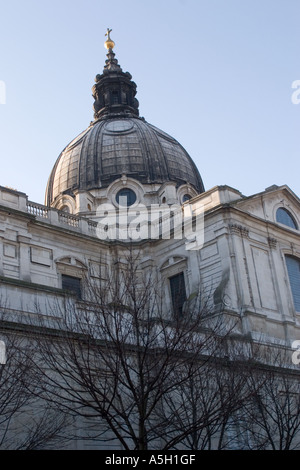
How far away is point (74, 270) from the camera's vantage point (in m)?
32.8

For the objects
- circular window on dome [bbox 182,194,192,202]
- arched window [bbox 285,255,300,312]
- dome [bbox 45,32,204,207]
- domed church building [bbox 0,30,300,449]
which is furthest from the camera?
circular window on dome [bbox 182,194,192,202]

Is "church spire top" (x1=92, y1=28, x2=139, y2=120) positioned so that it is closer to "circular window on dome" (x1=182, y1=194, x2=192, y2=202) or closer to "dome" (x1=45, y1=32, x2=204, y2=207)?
"dome" (x1=45, y1=32, x2=204, y2=207)

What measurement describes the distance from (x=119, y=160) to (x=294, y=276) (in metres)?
17.7

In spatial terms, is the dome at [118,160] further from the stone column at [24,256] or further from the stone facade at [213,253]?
the stone column at [24,256]

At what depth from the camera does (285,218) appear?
36.4 m

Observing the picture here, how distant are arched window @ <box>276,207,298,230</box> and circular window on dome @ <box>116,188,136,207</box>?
12201 mm

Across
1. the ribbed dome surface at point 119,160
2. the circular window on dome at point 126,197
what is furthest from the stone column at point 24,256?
the ribbed dome surface at point 119,160

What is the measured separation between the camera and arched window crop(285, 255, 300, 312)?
111 feet

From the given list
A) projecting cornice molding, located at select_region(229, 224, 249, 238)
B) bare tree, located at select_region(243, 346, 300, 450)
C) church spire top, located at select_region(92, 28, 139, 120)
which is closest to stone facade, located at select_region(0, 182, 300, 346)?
projecting cornice molding, located at select_region(229, 224, 249, 238)

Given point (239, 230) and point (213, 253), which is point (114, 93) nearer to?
point (239, 230)

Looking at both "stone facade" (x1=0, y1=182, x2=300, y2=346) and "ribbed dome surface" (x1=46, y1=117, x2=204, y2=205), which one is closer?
"stone facade" (x1=0, y1=182, x2=300, y2=346)

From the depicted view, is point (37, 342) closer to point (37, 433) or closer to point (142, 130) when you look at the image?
point (37, 433)
